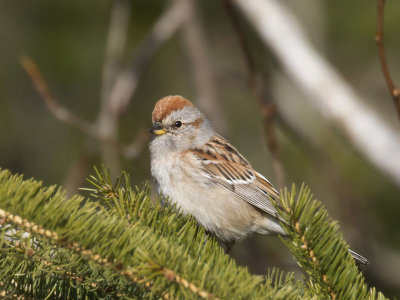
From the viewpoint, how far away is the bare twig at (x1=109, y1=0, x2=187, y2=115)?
4074mm

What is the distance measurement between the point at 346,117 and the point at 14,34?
4051 mm

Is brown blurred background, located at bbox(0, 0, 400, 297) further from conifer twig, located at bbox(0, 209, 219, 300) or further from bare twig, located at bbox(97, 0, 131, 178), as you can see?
conifer twig, located at bbox(0, 209, 219, 300)

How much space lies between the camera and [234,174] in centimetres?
331

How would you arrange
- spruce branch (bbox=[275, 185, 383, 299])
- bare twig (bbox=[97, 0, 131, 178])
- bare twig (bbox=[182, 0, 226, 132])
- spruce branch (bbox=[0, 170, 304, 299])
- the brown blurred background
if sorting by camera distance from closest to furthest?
spruce branch (bbox=[0, 170, 304, 299]) < spruce branch (bbox=[275, 185, 383, 299]) < bare twig (bbox=[97, 0, 131, 178]) < bare twig (bbox=[182, 0, 226, 132]) < the brown blurred background

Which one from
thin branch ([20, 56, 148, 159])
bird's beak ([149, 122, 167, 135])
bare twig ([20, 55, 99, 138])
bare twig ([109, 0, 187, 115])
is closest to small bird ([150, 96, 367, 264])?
bird's beak ([149, 122, 167, 135])

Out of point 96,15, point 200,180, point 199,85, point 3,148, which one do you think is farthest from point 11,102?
point 200,180

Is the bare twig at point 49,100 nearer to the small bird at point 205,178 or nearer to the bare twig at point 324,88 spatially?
the small bird at point 205,178

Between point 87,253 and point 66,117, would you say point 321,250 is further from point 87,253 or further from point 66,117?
Answer: point 66,117

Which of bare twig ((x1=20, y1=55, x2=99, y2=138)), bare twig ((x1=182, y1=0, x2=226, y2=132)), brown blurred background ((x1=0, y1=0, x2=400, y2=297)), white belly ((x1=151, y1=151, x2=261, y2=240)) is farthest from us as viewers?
brown blurred background ((x1=0, y1=0, x2=400, y2=297))

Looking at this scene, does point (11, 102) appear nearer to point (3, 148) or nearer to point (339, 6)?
point (3, 148)

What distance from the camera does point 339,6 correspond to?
19.5 feet

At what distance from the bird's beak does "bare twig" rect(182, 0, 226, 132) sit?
107cm

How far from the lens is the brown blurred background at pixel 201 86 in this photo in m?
4.49

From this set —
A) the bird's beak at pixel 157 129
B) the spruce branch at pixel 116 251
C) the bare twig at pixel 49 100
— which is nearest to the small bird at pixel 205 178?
the bird's beak at pixel 157 129
